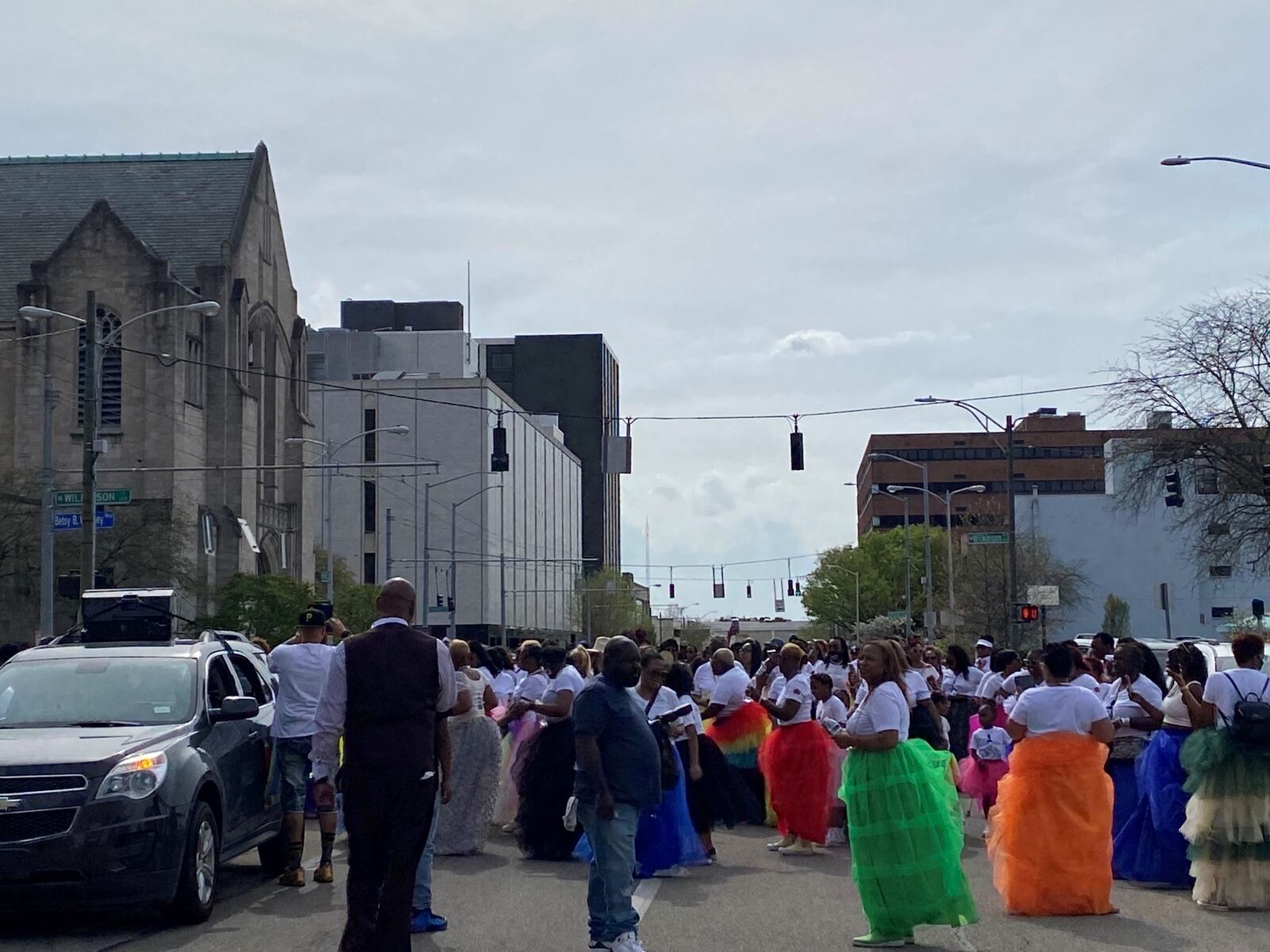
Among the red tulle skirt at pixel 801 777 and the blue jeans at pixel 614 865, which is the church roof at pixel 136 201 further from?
the blue jeans at pixel 614 865

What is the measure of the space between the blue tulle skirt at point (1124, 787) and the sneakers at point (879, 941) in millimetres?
3318

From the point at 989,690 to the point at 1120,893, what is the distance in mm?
→ 6294

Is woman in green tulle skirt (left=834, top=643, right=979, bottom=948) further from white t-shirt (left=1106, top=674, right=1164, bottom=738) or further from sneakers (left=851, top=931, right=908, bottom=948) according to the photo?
white t-shirt (left=1106, top=674, right=1164, bottom=738)

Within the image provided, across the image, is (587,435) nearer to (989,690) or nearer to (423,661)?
(989,690)

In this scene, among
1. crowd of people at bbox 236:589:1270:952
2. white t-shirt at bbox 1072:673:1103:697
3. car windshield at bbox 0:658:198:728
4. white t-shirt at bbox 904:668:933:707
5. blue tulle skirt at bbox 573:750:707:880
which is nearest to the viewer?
crowd of people at bbox 236:589:1270:952

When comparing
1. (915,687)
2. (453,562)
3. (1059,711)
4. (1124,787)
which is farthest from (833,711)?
(453,562)

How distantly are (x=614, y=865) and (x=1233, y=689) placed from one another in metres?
4.65

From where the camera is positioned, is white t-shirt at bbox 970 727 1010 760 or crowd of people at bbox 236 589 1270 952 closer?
crowd of people at bbox 236 589 1270 952

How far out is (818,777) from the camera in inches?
578

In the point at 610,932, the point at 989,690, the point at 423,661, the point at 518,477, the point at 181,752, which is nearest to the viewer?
the point at 423,661

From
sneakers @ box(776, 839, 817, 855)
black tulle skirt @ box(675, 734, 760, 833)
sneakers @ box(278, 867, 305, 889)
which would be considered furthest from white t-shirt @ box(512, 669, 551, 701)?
sneakers @ box(278, 867, 305, 889)

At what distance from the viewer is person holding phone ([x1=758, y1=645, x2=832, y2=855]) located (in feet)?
47.7

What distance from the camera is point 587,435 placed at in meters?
157

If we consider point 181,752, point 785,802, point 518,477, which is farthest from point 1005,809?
point 518,477
